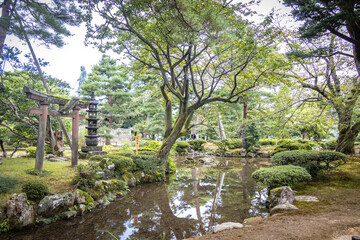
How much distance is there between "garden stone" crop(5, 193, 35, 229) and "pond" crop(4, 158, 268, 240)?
17 cm

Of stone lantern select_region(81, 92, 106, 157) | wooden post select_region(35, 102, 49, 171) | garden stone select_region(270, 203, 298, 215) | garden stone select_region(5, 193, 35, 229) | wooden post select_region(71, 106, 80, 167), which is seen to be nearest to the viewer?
garden stone select_region(5, 193, 35, 229)

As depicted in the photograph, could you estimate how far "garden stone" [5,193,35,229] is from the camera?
3670mm

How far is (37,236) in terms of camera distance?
3570 millimetres

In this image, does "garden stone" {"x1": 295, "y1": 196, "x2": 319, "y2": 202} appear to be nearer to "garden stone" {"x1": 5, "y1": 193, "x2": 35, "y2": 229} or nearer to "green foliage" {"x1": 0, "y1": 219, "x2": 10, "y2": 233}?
"garden stone" {"x1": 5, "y1": 193, "x2": 35, "y2": 229}

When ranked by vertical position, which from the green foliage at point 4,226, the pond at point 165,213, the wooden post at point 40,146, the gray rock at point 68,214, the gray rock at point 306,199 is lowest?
the pond at point 165,213

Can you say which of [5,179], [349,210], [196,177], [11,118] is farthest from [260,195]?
[11,118]

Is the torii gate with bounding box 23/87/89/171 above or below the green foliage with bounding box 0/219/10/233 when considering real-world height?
above

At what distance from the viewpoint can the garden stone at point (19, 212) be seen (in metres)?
3.67

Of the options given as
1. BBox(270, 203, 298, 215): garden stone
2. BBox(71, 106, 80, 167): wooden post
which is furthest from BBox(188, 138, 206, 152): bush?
BBox(270, 203, 298, 215): garden stone

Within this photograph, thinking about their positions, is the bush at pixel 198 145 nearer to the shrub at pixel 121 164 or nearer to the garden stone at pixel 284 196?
the shrub at pixel 121 164

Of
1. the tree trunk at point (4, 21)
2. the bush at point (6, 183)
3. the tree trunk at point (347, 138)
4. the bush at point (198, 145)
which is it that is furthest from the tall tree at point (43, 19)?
the bush at point (198, 145)

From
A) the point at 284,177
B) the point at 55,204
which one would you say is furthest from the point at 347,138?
the point at 55,204

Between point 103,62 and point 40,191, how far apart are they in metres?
21.0

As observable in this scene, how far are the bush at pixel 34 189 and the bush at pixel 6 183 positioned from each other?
0.90ft
